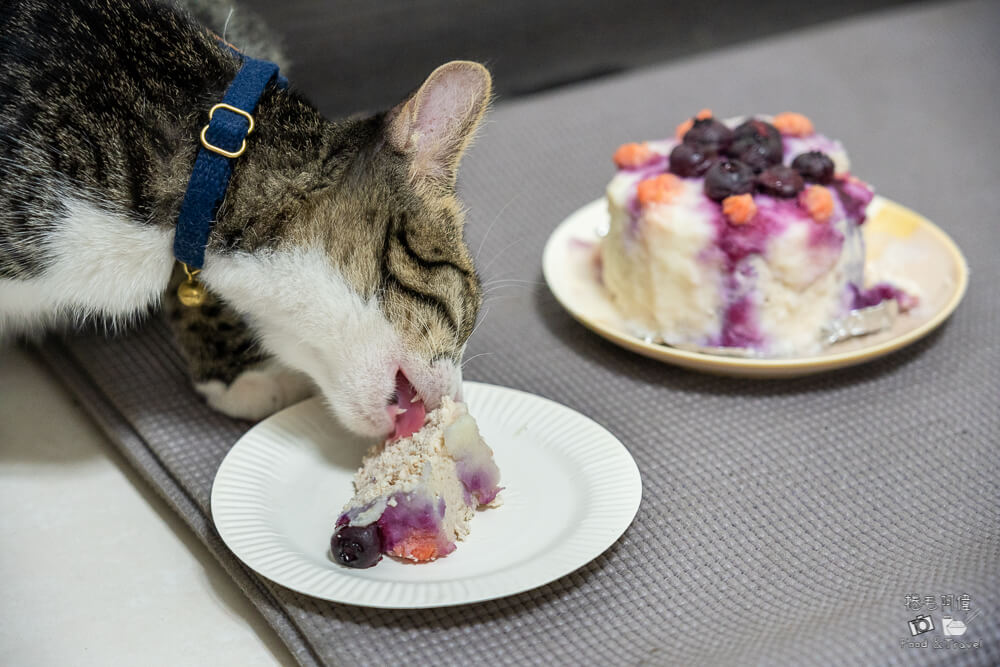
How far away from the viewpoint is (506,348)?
146cm

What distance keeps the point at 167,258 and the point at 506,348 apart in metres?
0.53

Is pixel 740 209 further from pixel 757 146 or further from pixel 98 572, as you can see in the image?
pixel 98 572

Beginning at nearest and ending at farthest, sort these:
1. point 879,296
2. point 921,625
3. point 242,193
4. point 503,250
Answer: point 921,625 → point 242,193 → point 879,296 → point 503,250

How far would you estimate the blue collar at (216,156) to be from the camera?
1039mm

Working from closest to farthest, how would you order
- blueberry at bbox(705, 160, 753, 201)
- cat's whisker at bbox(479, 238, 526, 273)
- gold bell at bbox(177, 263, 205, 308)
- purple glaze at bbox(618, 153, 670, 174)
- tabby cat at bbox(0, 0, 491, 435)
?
tabby cat at bbox(0, 0, 491, 435), gold bell at bbox(177, 263, 205, 308), blueberry at bbox(705, 160, 753, 201), purple glaze at bbox(618, 153, 670, 174), cat's whisker at bbox(479, 238, 526, 273)

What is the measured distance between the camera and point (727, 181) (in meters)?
1.31

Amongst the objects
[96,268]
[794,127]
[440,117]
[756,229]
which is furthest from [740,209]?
[96,268]

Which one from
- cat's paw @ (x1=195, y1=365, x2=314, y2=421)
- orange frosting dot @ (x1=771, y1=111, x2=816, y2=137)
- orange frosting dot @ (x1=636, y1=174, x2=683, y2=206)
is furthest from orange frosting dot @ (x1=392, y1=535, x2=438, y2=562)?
orange frosting dot @ (x1=771, y1=111, x2=816, y2=137)

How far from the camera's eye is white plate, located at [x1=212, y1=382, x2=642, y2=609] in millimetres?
961

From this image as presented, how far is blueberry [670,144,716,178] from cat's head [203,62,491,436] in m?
0.37

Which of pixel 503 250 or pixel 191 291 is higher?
pixel 191 291

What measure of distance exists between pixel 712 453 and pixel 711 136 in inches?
17.6

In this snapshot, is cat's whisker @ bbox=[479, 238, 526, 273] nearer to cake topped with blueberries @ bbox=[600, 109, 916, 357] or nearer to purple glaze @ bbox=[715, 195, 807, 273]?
cake topped with blueberries @ bbox=[600, 109, 916, 357]

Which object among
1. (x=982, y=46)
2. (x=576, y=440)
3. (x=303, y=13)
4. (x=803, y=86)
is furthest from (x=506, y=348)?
(x=982, y=46)
